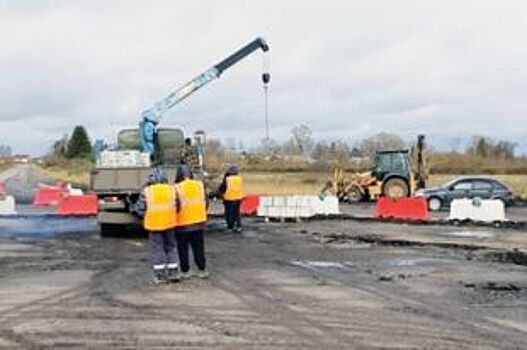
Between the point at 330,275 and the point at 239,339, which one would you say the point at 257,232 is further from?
the point at 239,339

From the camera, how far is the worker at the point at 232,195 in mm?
26625

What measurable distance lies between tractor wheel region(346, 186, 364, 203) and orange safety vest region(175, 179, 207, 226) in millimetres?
31652

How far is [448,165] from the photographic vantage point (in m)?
90.4

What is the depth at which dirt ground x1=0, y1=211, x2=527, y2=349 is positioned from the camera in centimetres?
1045

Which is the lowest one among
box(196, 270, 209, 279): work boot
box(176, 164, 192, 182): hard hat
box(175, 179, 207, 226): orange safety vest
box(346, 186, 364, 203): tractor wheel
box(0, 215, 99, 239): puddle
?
box(196, 270, 209, 279): work boot

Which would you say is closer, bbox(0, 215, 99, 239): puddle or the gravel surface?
the gravel surface

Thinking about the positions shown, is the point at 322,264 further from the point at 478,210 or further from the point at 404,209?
the point at 404,209

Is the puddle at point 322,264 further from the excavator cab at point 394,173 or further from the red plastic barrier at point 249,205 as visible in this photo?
the excavator cab at point 394,173

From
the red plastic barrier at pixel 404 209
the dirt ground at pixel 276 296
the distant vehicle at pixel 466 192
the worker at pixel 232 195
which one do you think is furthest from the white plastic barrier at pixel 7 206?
the distant vehicle at pixel 466 192

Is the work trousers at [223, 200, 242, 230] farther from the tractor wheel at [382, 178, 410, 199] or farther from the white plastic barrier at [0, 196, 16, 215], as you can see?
the tractor wheel at [382, 178, 410, 199]

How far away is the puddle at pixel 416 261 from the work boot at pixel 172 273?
4984 millimetres

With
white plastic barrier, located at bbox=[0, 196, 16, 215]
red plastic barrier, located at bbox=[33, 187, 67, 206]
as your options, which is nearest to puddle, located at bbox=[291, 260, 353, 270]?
white plastic barrier, located at bbox=[0, 196, 16, 215]

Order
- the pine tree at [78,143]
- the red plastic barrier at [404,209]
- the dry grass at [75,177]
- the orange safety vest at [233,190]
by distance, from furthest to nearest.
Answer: the pine tree at [78,143], the dry grass at [75,177], the red plastic barrier at [404,209], the orange safety vest at [233,190]

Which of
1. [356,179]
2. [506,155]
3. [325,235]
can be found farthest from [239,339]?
[506,155]
